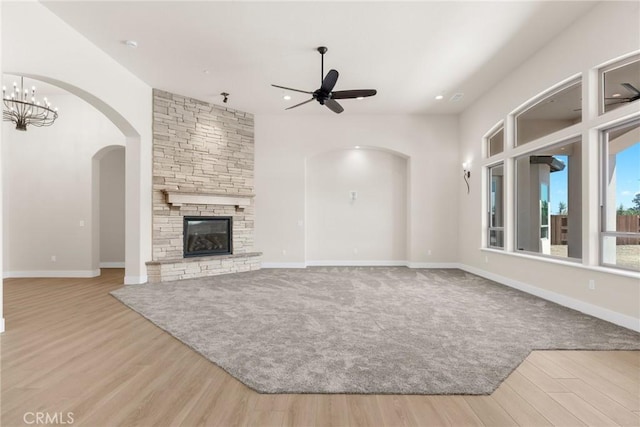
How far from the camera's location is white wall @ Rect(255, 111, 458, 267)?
26.0 ft

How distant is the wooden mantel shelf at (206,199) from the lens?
6.41 m

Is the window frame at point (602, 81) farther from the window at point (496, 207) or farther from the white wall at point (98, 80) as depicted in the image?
the white wall at point (98, 80)

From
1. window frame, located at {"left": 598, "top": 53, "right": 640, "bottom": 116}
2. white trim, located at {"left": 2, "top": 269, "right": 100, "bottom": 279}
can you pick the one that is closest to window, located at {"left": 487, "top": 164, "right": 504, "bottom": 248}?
window frame, located at {"left": 598, "top": 53, "right": 640, "bottom": 116}

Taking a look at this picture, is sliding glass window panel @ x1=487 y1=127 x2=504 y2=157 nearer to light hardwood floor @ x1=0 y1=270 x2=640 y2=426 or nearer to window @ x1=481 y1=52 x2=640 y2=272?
window @ x1=481 y1=52 x2=640 y2=272

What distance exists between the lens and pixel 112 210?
8.37 meters

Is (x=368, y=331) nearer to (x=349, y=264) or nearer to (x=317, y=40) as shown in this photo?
(x=317, y=40)

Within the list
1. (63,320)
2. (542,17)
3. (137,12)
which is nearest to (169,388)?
(63,320)

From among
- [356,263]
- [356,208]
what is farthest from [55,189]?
[356,263]

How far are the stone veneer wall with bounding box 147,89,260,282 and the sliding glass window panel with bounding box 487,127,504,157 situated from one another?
5459 mm

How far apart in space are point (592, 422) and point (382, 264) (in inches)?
254

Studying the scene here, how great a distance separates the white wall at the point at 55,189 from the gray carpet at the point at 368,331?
2.72 meters

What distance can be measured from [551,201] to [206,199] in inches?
257

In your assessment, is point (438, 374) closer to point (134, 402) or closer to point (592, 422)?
point (592, 422)

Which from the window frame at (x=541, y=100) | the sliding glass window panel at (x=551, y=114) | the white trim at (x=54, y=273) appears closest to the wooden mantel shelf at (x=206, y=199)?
the white trim at (x=54, y=273)
